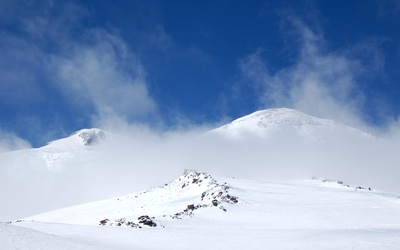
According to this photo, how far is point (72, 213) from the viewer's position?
4684 centimetres

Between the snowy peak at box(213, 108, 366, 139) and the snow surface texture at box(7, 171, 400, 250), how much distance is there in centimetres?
9613

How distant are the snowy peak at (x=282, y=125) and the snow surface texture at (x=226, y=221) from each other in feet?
315

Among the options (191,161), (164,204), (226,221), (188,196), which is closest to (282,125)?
(191,161)

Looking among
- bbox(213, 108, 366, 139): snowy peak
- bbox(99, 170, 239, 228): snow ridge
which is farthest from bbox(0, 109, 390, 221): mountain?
bbox(99, 170, 239, 228): snow ridge

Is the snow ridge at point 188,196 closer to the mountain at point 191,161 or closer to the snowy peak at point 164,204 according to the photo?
the snowy peak at point 164,204

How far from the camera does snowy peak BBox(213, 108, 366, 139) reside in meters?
149

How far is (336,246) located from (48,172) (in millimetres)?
129015

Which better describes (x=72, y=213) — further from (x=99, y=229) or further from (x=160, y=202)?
(x=99, y=229)

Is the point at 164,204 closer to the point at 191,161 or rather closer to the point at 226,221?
the point at 226,221

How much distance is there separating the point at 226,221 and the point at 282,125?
129m

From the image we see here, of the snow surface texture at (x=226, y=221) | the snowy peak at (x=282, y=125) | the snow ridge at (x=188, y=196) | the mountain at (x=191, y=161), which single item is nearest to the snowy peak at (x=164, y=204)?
the snow ridge at (x=188, y=196)

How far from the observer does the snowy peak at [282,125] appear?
490 feet

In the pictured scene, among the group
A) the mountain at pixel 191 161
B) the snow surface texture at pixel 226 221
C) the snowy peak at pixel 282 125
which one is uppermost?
the snowy peak at pixel 282 125

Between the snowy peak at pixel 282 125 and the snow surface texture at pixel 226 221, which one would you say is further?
the snowy peak at pixel 282 125
